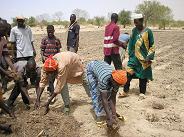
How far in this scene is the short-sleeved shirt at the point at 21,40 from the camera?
7.44 m

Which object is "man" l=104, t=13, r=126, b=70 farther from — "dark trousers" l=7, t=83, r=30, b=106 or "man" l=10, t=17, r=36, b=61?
"dark trousers" l=7, t=83, r=30, b=106

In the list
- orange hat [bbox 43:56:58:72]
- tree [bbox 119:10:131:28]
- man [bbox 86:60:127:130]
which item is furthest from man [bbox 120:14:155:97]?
tree [bbox 119:10:131:28]

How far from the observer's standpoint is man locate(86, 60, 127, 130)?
5367 mm

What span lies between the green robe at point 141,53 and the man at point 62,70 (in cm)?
155

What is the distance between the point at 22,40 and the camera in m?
7.50

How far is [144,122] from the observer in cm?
637

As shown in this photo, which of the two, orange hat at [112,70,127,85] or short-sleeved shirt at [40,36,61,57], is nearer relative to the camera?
orange hat at [112,70,127,85]

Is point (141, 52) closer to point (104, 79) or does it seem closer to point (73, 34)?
point (73, 34)

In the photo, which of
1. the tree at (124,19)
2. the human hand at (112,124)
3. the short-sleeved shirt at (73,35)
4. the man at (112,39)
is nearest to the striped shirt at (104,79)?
the human hand at (112,124)

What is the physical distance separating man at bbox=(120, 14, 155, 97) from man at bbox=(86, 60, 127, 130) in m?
1.65

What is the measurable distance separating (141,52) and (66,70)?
2.19 metres

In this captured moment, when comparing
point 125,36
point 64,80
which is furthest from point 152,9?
point 64,80

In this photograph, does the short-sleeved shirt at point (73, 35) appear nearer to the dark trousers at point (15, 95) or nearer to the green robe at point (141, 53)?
the green robe at point (141, 53)

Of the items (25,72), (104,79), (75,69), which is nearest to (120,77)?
(104,79)
